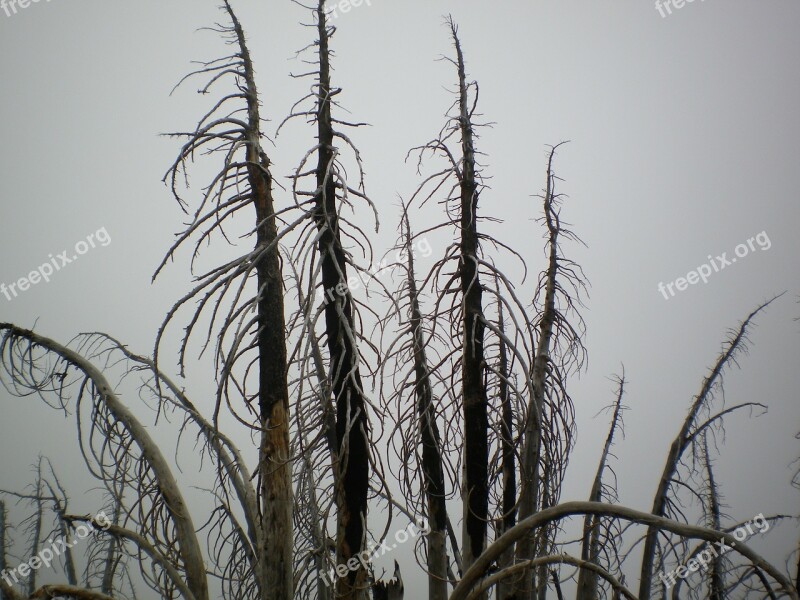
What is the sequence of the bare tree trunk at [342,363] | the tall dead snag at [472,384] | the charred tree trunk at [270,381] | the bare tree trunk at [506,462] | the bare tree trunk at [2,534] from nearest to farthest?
the bare tree trunk at [342,363] → the charred tree trunk at [270,381] → the tall dead snag at [472,384] → the bare tree trunk at [506,462] → the bare tree trunk at [2,534]

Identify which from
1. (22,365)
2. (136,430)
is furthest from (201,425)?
(22,365)

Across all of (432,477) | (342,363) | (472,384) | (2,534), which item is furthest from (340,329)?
(2,534)

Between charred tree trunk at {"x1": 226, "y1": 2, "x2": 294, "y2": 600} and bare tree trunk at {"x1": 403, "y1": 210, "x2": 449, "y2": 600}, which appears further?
bare tree trunk at {"x1": 403, "y1": 210, "x2": 449, "y2": 600}

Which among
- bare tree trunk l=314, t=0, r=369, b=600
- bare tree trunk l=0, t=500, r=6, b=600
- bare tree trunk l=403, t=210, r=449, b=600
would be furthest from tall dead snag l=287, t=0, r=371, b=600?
bare tree trunk l=0, t=500, r=6, b=600

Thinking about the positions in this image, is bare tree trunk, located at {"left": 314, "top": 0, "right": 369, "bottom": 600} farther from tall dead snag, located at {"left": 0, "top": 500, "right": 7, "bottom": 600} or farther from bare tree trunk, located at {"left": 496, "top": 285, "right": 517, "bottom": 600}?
tall dead snag, located at {"left": 0, "top": 500, "right": 7, "bottom": 600}

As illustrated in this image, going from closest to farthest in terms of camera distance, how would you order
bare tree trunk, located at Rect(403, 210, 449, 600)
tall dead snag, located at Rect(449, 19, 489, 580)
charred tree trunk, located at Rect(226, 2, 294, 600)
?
charred tree trunk, located at Rect(226, 2, 294, 600) → tall dead snag, located at Rect(449, 19, 489, 580) → bare tree trunk, located at Rect(403, 210, 449, 600)

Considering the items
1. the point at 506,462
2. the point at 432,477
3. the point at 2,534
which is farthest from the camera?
the point at 2,534

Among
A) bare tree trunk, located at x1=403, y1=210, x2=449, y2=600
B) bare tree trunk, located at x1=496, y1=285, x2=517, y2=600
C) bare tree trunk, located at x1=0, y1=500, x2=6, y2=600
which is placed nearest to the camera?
bare tree trunk, located at x1=496, y1=285, x2=517, y2=600

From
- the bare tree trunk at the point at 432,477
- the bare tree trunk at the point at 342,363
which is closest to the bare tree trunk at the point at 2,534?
the bare tree trunk at the point at 432,477

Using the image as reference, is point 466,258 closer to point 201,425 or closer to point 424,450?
point 424,450

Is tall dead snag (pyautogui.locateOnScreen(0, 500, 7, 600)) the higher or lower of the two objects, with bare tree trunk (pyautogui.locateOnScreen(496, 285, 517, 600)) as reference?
higher

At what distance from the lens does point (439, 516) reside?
5570 millimetres

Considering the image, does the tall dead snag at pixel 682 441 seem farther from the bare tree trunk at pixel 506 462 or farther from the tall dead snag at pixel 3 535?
the tall dead snag at pixel 3 535

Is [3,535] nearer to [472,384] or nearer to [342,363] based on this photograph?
[342,363]
